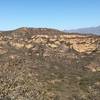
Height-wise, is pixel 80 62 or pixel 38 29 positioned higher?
pixel 38 29

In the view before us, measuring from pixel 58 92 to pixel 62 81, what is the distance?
1078 centimetres

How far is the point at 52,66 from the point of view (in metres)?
104

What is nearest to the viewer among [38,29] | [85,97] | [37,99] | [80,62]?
[37,99]

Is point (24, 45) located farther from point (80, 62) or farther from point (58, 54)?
point (80, 62)

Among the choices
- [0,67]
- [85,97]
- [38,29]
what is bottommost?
[85,97]

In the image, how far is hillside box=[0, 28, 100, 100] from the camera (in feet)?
252

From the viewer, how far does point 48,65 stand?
104438 mm

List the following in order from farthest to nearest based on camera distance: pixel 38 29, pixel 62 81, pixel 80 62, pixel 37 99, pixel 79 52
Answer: pixel 38 29
pixel 79 52
pixel 80 62
pixel 62 81
pixel 37 99

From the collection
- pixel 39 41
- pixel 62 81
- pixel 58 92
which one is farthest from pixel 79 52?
pixel 58 92

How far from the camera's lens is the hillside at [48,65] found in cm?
7675

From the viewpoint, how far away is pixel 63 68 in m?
103

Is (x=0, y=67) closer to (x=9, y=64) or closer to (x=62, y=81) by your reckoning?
(x=9, y=64)

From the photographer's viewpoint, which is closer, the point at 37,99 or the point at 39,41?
the point at 37,99

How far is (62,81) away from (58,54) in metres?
26.3
